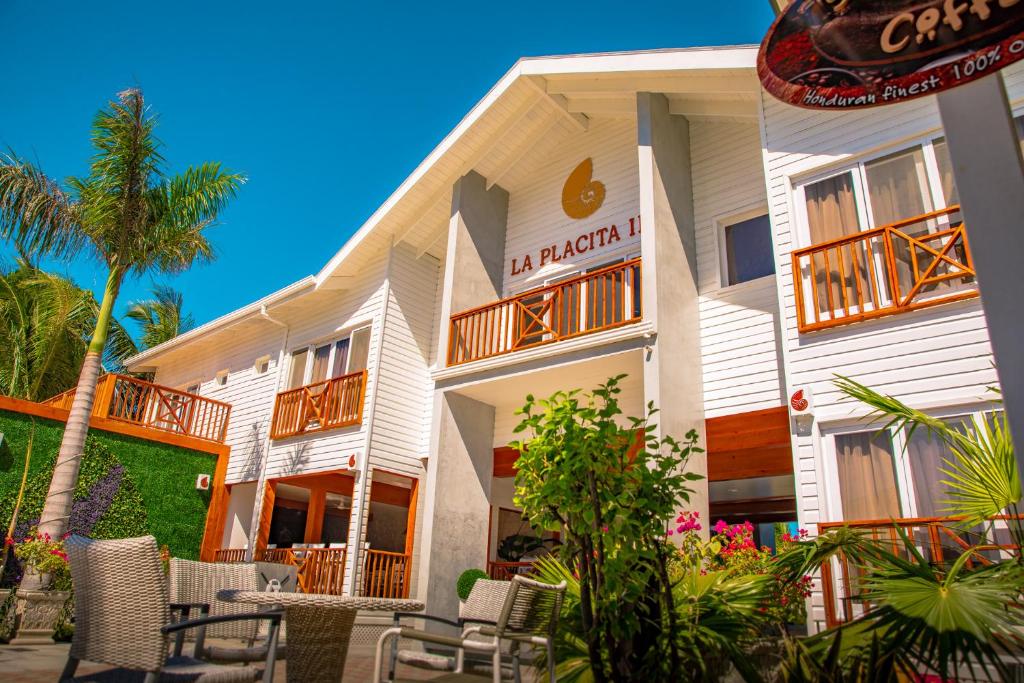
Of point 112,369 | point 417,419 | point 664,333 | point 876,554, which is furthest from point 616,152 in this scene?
point 112,369

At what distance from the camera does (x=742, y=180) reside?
9.69m

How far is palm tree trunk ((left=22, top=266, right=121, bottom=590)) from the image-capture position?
991cm

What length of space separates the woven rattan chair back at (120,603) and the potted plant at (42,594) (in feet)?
23.8

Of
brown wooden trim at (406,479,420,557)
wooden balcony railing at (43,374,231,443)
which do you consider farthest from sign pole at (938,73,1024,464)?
wooden balcony railing at (43,374,231,443)

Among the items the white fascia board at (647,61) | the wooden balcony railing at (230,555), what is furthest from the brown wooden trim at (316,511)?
the white fascia board at (647,61)

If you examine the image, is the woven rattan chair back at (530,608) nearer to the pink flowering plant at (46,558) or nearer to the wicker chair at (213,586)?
the wicker chair at (213,586)

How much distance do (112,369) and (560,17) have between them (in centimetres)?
1960

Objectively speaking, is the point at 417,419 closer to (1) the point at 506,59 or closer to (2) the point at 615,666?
(1) the point at 506,59

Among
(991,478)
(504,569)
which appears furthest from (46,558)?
(991,478)

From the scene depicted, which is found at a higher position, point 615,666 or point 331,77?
point 331,77

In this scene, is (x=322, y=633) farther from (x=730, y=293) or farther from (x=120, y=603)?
(x=730, y=293)

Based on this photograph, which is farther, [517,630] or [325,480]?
[325,480]

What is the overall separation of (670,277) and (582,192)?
3.32m

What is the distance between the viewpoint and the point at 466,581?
9.77m
